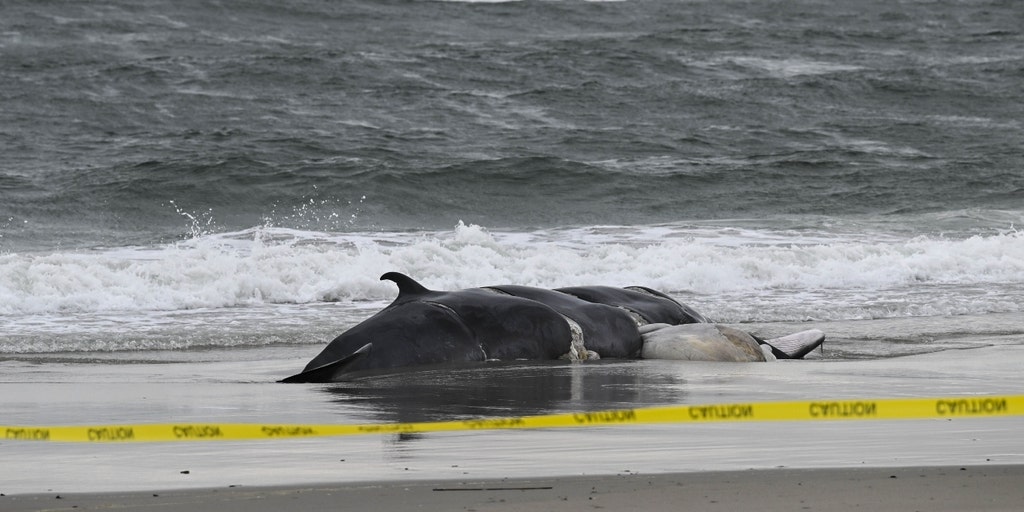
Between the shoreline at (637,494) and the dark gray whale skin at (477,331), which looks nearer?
the shoreline at (637,494)

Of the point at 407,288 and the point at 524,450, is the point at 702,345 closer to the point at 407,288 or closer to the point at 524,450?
the point at 407,288

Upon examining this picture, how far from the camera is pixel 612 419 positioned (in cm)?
535

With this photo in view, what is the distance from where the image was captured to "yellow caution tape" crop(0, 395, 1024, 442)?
16.4ft

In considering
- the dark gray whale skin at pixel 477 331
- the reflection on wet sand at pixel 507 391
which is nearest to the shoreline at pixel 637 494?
the reflection on wet sand at pixel 507 391

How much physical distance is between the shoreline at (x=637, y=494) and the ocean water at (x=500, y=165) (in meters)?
4.22

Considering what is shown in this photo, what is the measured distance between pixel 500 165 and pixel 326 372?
51.3 ft

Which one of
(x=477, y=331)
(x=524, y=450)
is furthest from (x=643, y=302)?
(x=524, y=450)

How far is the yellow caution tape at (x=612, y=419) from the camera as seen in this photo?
196 inches

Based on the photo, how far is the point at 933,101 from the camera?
93.8 ft

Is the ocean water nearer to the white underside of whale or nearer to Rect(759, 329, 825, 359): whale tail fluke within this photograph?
Rect(759, 329, 825, 359): whale tail fluke

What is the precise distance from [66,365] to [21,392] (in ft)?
5.33

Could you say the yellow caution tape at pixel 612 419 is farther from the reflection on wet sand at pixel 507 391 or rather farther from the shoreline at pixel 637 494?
the shoreline at pixel 637 494

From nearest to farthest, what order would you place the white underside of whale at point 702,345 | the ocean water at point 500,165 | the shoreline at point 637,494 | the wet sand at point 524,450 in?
the shoreline at point 637,494
the wet sand at point 524,450
the white underside of whale at point 702,345
the ocean water at point 500,165

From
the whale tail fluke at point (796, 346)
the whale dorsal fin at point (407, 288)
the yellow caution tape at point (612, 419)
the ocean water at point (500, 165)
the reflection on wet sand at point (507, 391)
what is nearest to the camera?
the yellow caution tape at point (612, 419)
